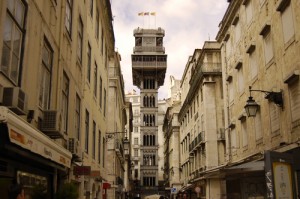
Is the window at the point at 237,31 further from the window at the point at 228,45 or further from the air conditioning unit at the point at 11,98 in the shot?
the air conditioning unit at the point at 11,98

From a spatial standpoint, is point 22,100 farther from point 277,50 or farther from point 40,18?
point 277,50

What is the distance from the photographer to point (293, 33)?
1452cm

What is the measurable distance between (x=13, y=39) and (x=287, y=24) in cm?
1021

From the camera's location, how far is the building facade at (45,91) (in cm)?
741

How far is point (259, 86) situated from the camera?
1859cm

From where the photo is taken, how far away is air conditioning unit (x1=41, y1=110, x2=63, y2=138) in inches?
399

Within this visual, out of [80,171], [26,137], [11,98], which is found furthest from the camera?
[80,171]

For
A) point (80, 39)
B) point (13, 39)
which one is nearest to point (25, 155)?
point (13, 39)

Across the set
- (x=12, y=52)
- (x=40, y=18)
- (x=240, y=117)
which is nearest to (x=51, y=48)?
(x=40, y=18)

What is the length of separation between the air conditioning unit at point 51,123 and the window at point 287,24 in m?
8.68

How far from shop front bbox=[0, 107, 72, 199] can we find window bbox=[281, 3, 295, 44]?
882 cm

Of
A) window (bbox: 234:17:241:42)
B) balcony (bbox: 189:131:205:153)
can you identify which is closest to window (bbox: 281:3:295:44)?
window (bbox: 234:17:241:42)

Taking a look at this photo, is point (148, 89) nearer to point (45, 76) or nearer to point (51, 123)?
point (45, 76)

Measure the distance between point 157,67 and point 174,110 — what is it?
172 ft
